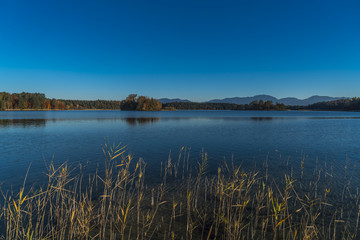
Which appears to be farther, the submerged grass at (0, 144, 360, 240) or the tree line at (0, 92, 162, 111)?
the tree line at (0, 92, 162, 111)

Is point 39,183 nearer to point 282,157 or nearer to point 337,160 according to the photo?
point 282,157

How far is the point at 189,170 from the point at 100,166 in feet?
17.7

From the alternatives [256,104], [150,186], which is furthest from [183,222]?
[256,104]

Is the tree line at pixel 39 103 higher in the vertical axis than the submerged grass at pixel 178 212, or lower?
higher

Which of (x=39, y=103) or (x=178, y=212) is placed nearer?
(x=178, y=212)

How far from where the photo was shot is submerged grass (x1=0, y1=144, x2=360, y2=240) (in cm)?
505

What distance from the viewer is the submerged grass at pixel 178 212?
5051 mm

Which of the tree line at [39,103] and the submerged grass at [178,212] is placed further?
the tree line at [39,103]

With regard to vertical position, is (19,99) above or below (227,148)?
above

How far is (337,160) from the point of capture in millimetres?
13117

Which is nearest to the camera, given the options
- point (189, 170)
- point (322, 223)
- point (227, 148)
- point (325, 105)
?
point (322, 223)

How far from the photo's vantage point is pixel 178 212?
6.62m

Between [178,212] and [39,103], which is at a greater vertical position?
[39,103]

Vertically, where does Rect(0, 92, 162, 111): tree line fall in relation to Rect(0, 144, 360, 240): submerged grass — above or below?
above
